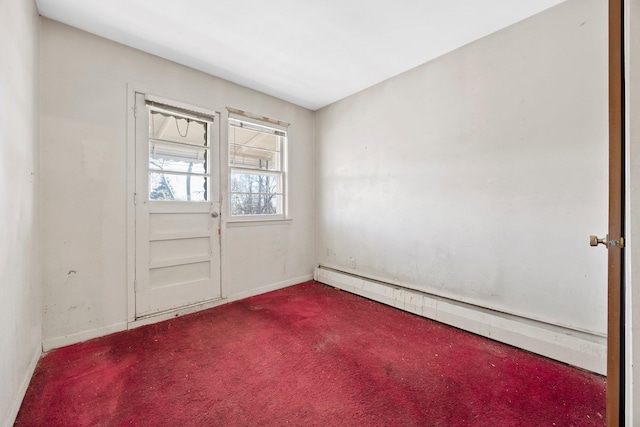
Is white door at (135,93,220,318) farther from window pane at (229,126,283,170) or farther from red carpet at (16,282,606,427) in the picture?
red carpet at (16,282,606,427)

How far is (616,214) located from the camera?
1.02 metres

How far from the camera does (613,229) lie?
1.03 m

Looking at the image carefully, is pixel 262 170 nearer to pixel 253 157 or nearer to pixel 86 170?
pixel 253 157

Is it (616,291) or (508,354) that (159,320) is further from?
(616,291)

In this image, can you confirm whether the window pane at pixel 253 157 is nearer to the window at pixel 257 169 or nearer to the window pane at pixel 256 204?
the window at pixel 257 169

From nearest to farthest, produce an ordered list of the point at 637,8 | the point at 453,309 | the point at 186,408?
the point at 637,8 < the point at 186,408 < the point at 453,309

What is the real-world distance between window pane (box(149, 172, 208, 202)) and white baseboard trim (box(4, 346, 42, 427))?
1451 millimetres

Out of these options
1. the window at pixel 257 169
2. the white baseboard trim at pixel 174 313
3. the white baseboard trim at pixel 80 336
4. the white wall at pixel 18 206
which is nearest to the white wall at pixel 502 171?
the window at pixel 257 169

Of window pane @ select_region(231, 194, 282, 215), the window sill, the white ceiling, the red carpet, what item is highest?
the white ceiling

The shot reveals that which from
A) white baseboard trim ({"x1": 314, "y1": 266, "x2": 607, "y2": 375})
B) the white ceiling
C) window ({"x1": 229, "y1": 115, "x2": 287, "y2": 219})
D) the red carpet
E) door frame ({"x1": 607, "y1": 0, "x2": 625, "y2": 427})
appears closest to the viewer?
door frame ({"x1": 607, "y1": 0, "x2": 625, "y2": 427})

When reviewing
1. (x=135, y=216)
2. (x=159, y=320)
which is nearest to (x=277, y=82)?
(x=135, y=216)

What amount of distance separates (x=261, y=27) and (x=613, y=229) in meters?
2.62

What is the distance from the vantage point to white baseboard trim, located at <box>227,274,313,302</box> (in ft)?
10.7

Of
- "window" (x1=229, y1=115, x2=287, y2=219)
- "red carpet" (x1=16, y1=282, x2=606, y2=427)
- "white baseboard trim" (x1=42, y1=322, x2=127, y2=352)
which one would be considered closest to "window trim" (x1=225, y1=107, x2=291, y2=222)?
"window" (x1=229, y1=115, x2=287, y2=219)
